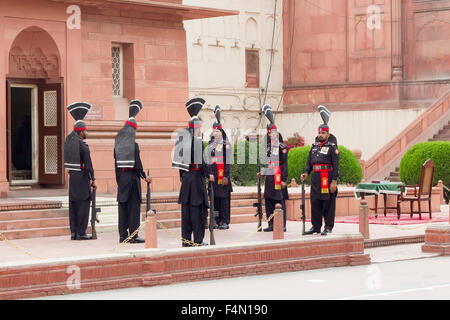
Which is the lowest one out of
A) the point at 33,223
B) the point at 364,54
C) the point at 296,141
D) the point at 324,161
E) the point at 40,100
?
the point at 33,223

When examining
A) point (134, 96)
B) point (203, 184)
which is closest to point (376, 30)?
point (134, 96)

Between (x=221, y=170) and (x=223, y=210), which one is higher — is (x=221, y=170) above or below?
above

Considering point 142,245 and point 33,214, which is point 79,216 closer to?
point 33,214

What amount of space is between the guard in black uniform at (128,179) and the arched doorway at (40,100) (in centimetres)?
490

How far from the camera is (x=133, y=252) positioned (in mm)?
12375

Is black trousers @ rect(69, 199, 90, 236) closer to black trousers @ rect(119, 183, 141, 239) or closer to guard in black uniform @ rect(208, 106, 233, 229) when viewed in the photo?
black trousers @ rect(119, 183, 141, 239)

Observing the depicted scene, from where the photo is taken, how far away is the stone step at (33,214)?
17.0 m

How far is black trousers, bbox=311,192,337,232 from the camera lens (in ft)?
55.8

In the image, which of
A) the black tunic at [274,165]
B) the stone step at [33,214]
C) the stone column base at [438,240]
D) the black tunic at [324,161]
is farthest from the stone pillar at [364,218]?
the stone step at [33,214]

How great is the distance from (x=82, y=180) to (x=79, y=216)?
0.62m

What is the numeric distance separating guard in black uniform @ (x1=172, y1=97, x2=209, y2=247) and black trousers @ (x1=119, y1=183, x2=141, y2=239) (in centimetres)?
150

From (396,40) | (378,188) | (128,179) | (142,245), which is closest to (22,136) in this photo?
(128,179)

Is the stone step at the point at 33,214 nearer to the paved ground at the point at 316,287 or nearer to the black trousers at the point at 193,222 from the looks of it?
the black trousers at the point at 193,222

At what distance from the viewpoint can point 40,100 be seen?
21.1 m
